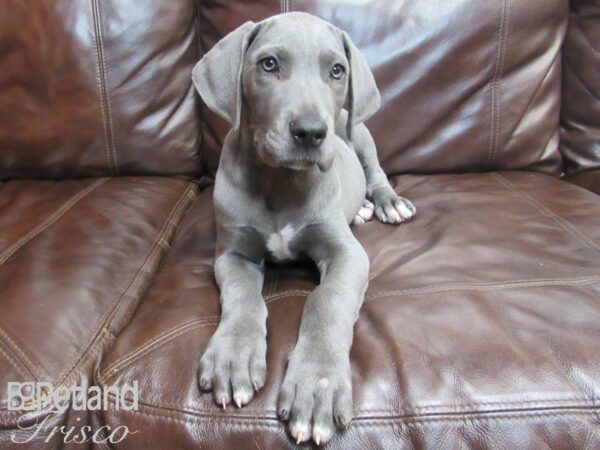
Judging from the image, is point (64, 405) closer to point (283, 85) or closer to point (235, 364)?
point (235, 364)

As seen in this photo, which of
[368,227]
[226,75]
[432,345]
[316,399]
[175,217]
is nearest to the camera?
[316,399]

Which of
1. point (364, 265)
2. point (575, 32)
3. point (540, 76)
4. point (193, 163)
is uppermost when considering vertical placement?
point (575, 32)

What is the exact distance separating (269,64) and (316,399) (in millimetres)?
836

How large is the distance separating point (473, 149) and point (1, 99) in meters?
1.87

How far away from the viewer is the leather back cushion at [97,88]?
207 centimetres

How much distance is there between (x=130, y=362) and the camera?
117 centimetres

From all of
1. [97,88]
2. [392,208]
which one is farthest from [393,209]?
[97,88]

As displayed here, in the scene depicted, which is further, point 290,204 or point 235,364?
point 290,204

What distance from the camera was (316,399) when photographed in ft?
3.46

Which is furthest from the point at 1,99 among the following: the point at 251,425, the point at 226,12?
the point at 251,425

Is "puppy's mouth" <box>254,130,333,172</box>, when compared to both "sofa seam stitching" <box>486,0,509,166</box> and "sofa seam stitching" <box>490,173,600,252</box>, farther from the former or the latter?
"sofa seam stitching" <box>486,0,509,166</box>

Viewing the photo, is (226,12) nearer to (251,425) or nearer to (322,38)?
(322,38)

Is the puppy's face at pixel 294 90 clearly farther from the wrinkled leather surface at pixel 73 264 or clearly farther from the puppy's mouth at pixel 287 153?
the wrinkled leather surface at pixel 73 264

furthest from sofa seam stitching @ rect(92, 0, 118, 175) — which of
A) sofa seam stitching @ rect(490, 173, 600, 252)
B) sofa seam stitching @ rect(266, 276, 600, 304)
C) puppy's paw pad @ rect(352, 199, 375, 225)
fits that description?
sofa seam stitching @ rect(490, 173, 600, 252)
